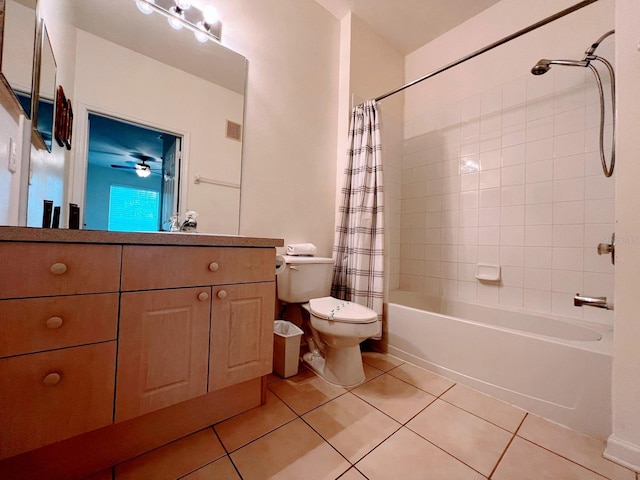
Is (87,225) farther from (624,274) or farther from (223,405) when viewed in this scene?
(624,274)

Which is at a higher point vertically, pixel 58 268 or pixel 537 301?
pixel 58 268

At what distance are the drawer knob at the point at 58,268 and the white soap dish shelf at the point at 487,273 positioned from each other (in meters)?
2.37

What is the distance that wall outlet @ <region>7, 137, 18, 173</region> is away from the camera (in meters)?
0.82

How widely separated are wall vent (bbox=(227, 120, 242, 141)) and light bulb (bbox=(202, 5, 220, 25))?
0.58 meters

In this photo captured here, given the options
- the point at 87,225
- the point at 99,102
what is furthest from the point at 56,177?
the point at 99,102

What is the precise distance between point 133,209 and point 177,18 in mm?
1122

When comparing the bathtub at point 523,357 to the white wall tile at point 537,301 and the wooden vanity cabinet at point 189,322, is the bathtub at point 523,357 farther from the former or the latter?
the wooden vanity cabinet at point 189,322

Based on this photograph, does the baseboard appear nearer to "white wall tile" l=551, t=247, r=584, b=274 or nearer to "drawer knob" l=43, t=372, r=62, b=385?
"white wall tile" l=551, t=247, r=584, b=274

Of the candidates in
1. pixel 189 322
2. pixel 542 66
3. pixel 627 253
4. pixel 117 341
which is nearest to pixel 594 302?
pixel 627 253

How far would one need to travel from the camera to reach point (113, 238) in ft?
2.64

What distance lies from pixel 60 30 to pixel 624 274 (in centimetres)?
253

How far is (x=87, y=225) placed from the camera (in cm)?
120

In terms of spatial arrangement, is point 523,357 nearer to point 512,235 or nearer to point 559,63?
point 512,235

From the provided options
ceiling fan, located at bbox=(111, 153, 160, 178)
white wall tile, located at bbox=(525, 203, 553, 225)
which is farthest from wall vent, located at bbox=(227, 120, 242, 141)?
white wall tile, located at bbox=(525, 203, 553, 225)
